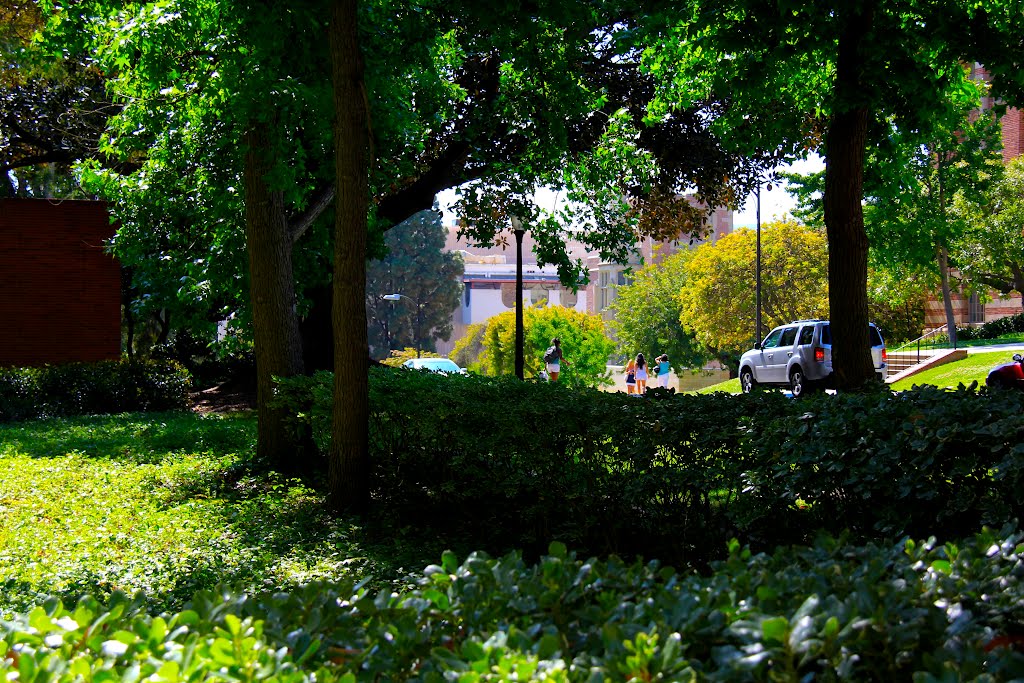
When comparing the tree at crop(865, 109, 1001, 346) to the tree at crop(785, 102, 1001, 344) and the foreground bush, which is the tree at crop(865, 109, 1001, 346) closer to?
the tree at crop(785, 102, 1001, 344)

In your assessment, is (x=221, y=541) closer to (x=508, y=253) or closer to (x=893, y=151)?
(x=893, y=151)

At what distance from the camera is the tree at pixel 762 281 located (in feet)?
172

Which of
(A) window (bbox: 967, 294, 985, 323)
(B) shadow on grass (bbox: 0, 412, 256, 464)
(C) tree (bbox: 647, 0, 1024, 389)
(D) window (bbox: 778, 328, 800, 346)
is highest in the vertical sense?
(C) tree (bbox: 647, 0, 1024, 389)

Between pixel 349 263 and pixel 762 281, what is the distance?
156ft

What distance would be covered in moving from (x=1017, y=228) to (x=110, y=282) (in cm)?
3306

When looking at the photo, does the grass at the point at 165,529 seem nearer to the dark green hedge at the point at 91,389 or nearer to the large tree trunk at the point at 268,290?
the large tree trunk at the point at 268,290

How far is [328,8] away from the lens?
9.65 meters

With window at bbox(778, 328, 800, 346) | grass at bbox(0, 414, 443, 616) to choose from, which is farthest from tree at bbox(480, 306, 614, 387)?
grass at bbox(0, 414, 443, 616)

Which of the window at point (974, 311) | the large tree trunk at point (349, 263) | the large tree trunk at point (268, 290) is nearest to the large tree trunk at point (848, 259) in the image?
the large tree trunk at point (349, 263)

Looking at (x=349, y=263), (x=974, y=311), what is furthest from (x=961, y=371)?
(x=974, y=311)

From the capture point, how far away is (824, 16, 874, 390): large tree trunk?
9859mm

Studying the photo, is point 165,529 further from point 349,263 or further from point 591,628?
point 591,628

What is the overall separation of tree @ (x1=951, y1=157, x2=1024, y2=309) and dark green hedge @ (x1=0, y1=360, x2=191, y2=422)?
28805mm

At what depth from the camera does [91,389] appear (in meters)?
20.8
